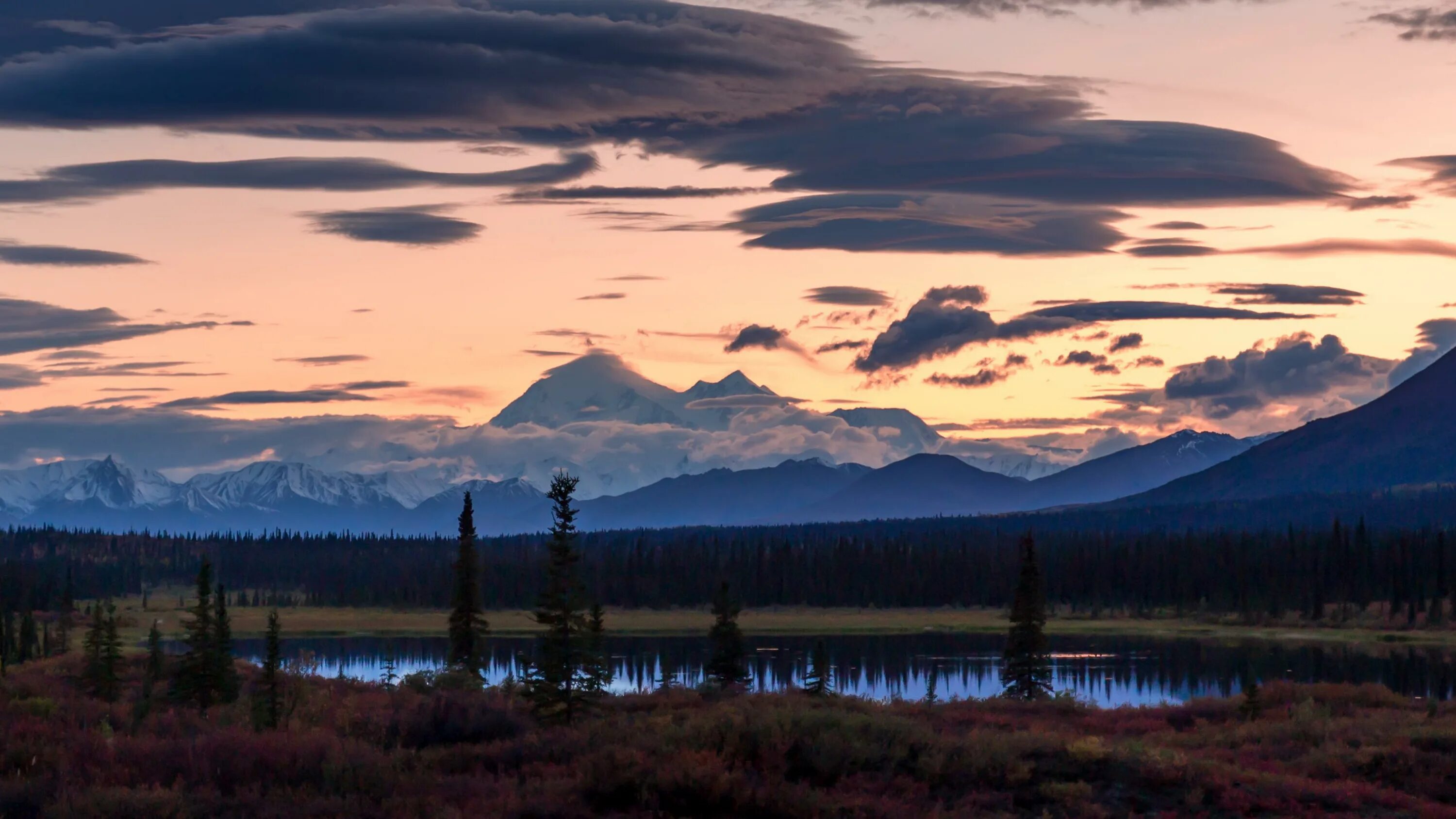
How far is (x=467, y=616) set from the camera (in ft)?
182

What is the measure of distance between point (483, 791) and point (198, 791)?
377 centimetres

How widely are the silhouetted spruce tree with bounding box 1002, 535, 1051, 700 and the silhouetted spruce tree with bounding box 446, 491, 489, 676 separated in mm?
20725

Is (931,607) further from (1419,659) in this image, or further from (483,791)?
(483,791)

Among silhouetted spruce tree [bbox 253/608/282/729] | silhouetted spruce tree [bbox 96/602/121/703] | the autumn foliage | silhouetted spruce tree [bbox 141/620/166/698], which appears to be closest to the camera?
the autumn foliage

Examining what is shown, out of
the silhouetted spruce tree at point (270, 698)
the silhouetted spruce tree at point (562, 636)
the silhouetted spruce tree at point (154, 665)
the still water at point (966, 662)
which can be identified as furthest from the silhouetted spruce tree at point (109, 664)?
the still water at point (966, 662)

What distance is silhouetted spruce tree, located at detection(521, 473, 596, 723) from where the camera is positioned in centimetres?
2902

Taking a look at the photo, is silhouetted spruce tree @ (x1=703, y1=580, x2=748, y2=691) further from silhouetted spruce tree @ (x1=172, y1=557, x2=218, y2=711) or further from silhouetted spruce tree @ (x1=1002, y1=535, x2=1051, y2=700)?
silhouetted spruce tree @ (x1=172, y1=557, x2=218, y2=711)

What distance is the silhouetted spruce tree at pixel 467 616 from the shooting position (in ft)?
181

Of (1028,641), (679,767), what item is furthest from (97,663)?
(1028,641)

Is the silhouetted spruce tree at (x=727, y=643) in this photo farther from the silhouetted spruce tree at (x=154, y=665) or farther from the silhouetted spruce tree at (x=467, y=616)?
the silhouetted spruce tree at (x=154, y=665)

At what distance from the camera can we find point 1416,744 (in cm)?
2598

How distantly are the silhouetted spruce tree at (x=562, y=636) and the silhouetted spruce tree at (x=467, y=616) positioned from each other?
22.2 m

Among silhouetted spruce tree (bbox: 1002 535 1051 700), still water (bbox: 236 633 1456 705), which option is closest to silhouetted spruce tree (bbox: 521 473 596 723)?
silhouetted spruce tree (bbox: 1002 535 1051 700)

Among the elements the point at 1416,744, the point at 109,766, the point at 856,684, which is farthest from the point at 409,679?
the point at 856,684
